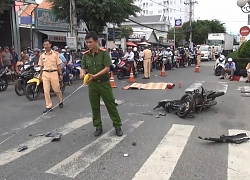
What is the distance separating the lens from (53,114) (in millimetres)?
7477

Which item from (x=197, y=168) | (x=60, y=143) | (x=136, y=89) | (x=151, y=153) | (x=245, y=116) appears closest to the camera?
(x=197, y=168)

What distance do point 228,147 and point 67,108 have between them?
4.66 meters

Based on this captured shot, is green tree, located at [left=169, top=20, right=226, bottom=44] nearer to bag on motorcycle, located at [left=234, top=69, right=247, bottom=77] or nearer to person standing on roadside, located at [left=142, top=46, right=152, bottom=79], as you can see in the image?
bag on motorcycle, located at [left=234, top=69, right=247, bottom=77]

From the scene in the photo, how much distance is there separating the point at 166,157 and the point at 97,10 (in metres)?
17.4

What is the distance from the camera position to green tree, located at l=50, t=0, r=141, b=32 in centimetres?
2012

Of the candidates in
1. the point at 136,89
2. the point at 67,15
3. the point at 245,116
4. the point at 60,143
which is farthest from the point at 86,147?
the point at 67,15

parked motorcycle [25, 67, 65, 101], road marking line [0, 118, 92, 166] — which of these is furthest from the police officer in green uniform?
parked motorcycle [25, 67, 65, 101]

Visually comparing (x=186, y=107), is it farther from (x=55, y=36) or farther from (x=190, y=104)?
(x=55, y=36)

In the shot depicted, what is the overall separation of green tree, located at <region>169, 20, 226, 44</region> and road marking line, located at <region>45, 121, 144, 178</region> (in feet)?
184

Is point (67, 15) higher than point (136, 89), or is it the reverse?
point (67, 15)

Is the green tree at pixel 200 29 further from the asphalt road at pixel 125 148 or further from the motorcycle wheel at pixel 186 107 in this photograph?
the asphalt road at pixel 125 148

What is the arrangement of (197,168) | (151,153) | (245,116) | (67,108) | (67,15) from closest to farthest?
(197,168), (151,153), (245,116), (67,108), (67,15)

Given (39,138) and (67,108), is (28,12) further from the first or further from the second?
(39,138)

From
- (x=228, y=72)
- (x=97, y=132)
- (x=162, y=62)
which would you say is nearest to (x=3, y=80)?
(x=97, y=132)
